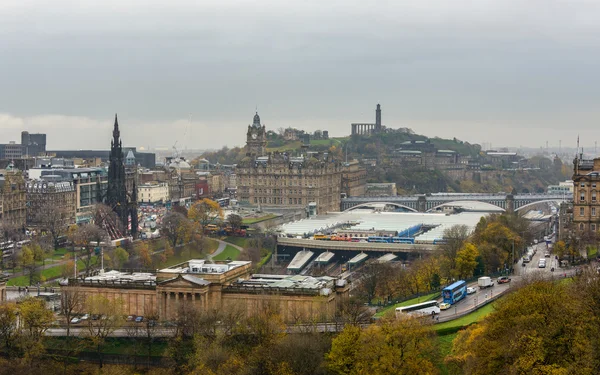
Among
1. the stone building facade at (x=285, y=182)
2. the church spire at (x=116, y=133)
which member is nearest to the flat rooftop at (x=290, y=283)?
the church spire at (x=116, y=133)

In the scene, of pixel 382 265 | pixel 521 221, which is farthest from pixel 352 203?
pixel 382 265

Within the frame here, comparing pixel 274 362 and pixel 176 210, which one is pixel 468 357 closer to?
pixel 274 362

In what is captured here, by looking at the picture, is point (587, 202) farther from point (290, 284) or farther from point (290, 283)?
point (290, 284)

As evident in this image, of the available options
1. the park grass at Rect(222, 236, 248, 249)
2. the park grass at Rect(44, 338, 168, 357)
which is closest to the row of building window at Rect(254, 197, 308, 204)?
the park grass at Rect(222, 236, 248, 249)

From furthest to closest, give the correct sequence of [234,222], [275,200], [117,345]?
[275,200] → [234,222] → [117,345]

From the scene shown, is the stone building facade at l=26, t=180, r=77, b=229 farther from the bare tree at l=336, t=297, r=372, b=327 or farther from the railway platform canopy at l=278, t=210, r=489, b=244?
the bare tree at l=336, t=297, r=372, b=327

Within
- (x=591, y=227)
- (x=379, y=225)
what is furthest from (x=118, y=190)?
(x=591, y=227)
